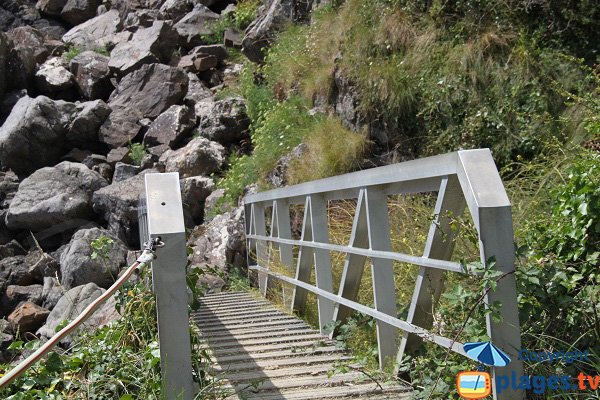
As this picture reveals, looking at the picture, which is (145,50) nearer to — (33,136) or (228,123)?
(33,136)

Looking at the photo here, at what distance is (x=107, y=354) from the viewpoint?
13.5ft

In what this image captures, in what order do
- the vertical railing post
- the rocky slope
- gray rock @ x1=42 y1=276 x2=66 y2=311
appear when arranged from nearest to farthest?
the vertical railing post, gray rock @ x1=42 y1=276 x2=66 y2=311, the rocky slope

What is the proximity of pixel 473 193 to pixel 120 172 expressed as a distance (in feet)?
49.5

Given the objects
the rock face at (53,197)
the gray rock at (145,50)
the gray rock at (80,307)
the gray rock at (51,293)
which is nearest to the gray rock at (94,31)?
the gray rock at (145,50)

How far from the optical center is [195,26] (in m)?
22.6

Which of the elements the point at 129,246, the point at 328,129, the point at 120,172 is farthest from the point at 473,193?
the point at 120,172

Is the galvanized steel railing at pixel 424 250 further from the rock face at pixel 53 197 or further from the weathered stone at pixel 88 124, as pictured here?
the weathered stone at pixel 88 124

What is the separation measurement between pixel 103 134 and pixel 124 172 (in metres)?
2.09

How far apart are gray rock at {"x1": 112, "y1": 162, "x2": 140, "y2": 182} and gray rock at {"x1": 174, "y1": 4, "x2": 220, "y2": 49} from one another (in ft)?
19.8

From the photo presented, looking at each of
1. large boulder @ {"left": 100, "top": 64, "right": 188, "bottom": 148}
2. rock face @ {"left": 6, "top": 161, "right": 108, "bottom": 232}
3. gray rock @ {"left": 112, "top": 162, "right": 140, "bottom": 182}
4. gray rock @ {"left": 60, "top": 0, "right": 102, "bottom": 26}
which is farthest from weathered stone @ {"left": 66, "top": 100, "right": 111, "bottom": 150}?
gray rock @ {"left": 60, "top": 0, "right": 102, "bottom": 26}

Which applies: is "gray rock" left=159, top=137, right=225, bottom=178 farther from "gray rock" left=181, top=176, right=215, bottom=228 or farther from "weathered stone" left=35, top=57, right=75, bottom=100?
"weathered stone" left=35, top=57, right=75, bottom=100

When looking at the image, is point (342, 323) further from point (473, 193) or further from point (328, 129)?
point (328, 129)

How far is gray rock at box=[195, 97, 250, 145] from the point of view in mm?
16516

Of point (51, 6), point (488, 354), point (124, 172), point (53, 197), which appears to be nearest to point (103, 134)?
point (124, 172)
